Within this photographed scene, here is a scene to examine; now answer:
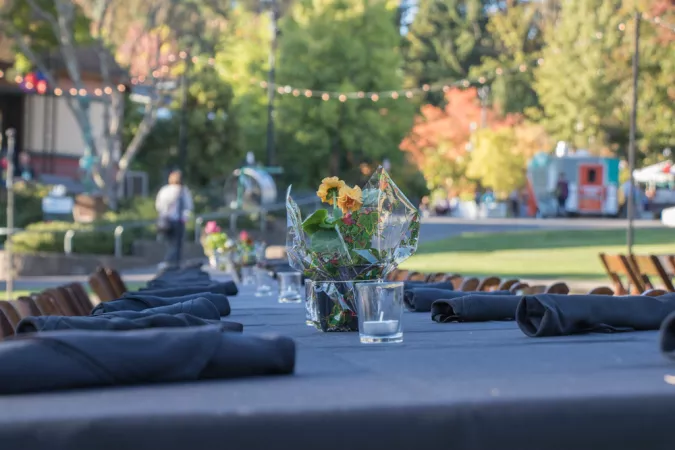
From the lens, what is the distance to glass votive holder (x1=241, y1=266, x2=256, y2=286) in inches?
385

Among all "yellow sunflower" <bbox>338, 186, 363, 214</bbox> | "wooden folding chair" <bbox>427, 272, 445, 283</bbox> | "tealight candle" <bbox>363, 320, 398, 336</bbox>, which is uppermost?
"yellow sunflower" <bbox>338, 186, 363, 214</bbox>

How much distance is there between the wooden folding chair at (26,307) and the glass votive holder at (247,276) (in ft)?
12.3

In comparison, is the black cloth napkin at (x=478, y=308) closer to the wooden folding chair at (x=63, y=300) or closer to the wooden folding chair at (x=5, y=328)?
the wooden folding chair at (x=5, y=328)

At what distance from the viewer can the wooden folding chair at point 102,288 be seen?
882cm

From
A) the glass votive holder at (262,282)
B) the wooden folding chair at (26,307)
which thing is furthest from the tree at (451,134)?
the wooden folding chair at (26,307)

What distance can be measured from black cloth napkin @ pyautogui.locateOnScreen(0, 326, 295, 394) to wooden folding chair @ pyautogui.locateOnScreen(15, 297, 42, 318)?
3.10 m

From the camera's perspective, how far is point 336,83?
165ft

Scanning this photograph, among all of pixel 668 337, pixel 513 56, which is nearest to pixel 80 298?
pixel 668 337

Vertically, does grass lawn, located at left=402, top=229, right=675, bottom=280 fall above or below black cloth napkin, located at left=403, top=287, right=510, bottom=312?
below

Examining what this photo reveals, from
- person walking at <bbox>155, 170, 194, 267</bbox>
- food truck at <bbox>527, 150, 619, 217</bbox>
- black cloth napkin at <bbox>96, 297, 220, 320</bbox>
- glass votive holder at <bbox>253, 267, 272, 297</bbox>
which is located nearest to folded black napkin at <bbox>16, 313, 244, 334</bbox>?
black cloth napkin at <bbox>96, 297, 220, 320</bbox>

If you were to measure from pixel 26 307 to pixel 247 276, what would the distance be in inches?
171

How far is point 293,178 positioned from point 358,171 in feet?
13.8

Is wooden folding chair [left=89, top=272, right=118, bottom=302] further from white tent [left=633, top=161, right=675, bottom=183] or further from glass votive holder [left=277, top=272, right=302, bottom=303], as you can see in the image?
white tent [left=633, top=161, right=675, bottom=183]

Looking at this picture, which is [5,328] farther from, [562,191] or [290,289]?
[562,191]
